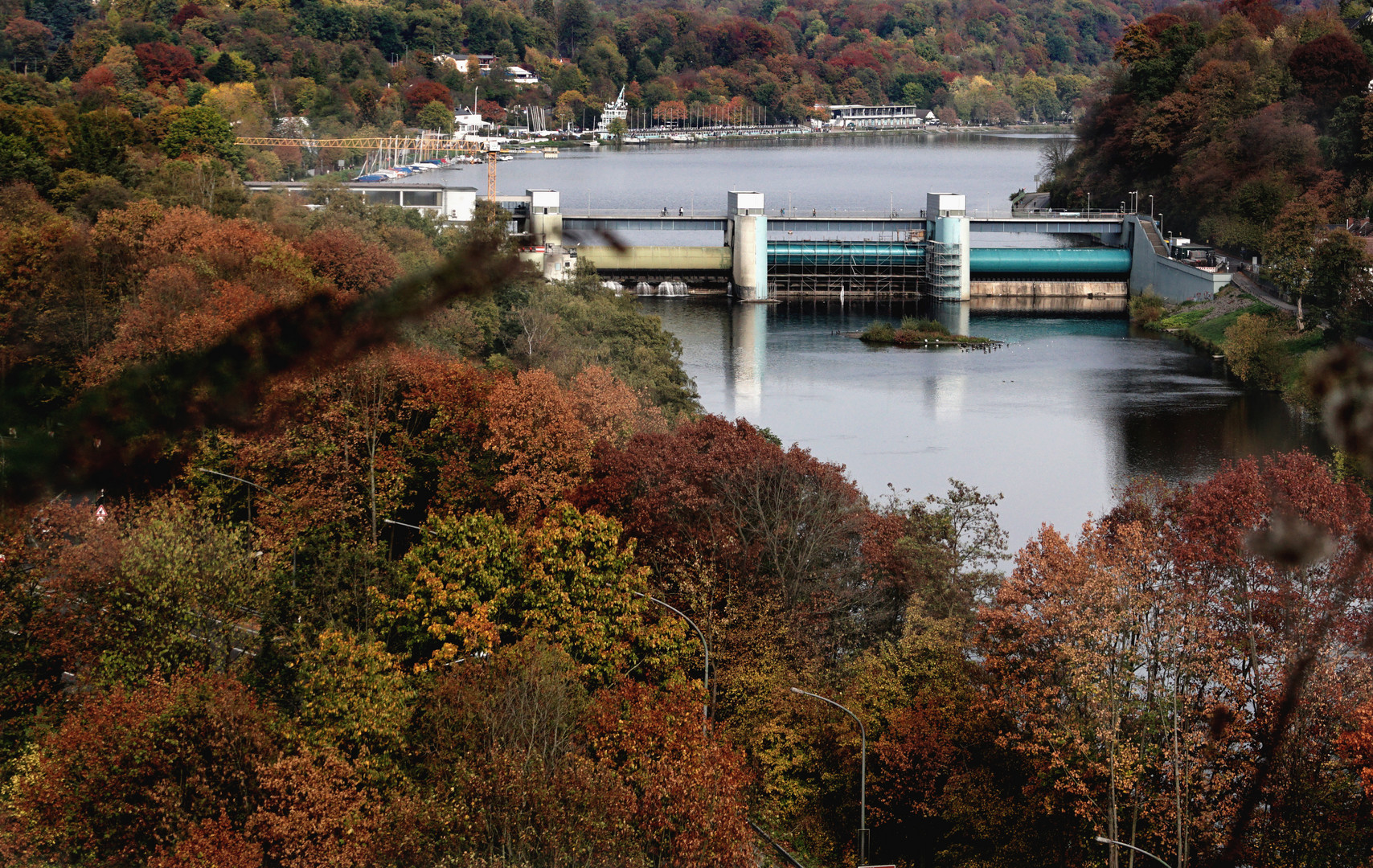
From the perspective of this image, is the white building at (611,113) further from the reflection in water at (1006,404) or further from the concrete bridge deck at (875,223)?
the reflection in water at (1006,404)

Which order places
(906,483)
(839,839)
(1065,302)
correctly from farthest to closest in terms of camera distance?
(1065,302), (906,483), (839,839)

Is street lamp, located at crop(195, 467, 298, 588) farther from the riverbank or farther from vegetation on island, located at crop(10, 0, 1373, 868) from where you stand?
the riverbank

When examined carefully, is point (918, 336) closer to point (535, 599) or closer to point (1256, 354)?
point (1256, 354)

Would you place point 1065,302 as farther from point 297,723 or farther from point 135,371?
point 135,371

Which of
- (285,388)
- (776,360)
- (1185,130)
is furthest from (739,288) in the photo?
(285,388)

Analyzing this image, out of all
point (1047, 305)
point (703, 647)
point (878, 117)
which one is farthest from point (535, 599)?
point (878, 117)

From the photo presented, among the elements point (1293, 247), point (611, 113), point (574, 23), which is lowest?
point (1293, 247)
